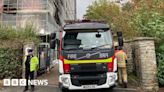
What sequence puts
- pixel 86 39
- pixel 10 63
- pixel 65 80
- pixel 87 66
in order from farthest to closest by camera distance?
pixel 10 63
pixel 86 39
pixel 65 80
pixel 87 66

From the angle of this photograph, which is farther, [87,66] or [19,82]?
[19,82]

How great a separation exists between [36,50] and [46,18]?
41.7 feet

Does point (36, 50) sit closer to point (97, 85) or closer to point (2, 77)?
point (2, 77)

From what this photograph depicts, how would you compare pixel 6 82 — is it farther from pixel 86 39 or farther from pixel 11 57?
pixel 86 39

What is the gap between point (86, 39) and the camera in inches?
465

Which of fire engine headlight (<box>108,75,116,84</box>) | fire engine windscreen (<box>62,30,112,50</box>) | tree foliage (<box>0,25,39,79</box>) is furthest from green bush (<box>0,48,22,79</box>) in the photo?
fire engine headlight (<box>108,75,116,84</box>)

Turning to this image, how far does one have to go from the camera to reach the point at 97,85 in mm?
11336

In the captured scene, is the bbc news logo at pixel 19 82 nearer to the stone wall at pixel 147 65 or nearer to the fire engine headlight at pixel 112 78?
the fire engine headlight at pixel 112 78

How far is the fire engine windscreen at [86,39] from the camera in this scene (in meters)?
11.6

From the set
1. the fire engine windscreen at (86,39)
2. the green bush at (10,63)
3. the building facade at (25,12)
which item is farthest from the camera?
the building facade at (25,12)

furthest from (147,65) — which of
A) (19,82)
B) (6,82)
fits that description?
(6,82)

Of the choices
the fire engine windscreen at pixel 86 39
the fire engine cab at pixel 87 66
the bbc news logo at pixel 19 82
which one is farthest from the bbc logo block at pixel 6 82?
the fire engine windscreen at pixel 86 39

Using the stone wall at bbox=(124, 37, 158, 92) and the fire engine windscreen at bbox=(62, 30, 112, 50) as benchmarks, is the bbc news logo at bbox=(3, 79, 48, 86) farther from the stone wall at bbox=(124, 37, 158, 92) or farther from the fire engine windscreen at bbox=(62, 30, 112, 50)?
the stone wall at bbox=(124, 37, 158, 92)

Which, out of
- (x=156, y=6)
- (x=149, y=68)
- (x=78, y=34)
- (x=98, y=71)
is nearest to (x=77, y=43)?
(x=78, y=34)
